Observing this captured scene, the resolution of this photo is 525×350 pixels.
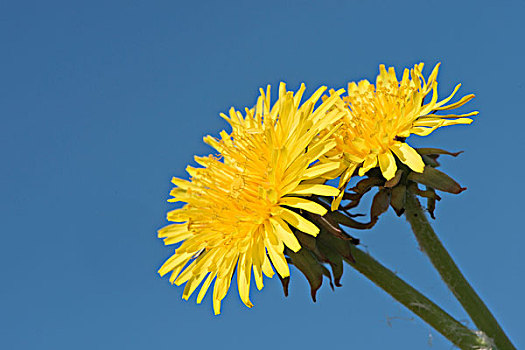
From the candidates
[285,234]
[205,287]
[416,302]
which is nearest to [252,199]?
[285,234]

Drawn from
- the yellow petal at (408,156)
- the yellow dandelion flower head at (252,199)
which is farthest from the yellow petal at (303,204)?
the yellow petal at (408,156)

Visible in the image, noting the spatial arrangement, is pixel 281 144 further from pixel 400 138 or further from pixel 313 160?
pixel 400 138

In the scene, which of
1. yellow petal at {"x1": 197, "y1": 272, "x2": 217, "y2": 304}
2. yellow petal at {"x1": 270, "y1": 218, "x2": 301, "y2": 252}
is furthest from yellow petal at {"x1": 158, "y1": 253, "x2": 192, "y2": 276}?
yellow petal at {"x1": 270, "y1": 218, "x2": 301, "y2": 252}

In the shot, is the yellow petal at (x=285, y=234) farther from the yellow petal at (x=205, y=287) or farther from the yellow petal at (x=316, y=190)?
the yellow petal at (x=205, y=287)

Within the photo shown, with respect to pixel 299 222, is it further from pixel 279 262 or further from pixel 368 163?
pixel 368 163

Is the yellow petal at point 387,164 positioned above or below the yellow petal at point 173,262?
below

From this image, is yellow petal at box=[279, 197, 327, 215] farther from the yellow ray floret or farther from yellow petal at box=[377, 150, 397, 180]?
yellow petal at box=[377, 150, 397, 180]
